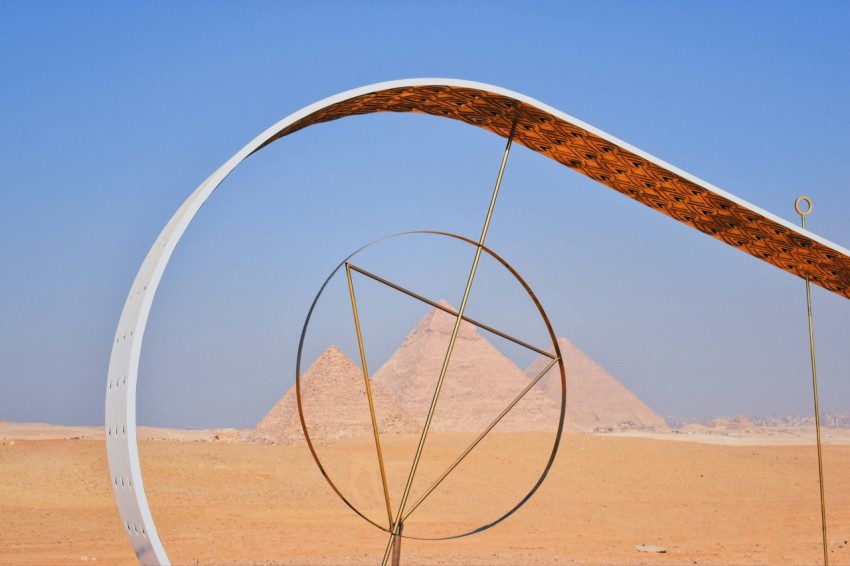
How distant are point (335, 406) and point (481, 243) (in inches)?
1848

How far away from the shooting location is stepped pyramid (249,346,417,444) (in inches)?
2061

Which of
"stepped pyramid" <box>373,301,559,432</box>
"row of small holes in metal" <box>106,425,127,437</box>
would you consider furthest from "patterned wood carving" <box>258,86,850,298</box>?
"stepped pyramid" <box>373,301,559,432</box>

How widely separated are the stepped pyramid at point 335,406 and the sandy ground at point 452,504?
11573 mm

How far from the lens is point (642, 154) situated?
7461mm

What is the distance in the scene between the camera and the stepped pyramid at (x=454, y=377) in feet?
242

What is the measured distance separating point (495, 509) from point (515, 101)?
64.6 feet

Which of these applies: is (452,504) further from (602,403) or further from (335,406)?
(602,403)

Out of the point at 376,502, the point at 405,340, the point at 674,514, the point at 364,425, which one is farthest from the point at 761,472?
the point at 405,340

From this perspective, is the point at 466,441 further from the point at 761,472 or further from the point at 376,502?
the point at 761,472

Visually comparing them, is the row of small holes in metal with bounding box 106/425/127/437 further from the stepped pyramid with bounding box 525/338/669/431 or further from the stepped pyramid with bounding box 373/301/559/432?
the stepped pyramid with bounding box 525/338/669/431

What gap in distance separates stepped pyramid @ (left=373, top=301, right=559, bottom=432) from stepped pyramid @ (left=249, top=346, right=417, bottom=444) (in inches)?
685

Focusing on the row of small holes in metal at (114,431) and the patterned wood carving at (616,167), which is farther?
the patterned wood carving at (616,167)

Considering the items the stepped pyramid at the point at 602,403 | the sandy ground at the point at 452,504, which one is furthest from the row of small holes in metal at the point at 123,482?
the stepped pyramid at the point at 602,403

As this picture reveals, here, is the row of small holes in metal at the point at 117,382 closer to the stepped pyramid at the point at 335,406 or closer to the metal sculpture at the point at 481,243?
the metal sculpture at the point at 481,243
